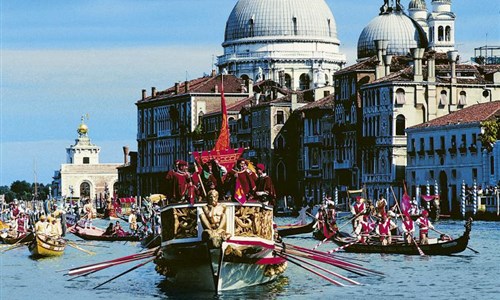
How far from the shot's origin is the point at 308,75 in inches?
5113

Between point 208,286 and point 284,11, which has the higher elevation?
point 284,11

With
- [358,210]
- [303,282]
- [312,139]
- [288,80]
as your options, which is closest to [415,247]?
[358,210]

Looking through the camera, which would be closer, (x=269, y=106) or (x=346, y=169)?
(x=346, y=169)

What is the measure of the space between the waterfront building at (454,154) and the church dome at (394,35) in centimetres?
3117

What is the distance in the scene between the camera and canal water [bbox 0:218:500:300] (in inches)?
1276

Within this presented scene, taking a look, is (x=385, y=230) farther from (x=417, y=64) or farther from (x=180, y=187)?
(x=417, y=64)

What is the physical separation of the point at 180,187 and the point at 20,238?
1723cm

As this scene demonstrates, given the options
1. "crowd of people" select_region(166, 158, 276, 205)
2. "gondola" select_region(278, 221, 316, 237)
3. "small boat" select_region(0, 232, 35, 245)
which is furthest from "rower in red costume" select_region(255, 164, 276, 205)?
"gondola" select_region(278, 221, 316, 237)

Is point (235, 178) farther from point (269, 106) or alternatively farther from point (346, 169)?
point (269, 106)

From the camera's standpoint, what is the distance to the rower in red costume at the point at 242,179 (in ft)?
101

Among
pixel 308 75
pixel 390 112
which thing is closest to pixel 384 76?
pixel 390 112

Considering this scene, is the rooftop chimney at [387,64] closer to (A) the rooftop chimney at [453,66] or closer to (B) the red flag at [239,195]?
(A) the rooftop chimney at [453,66]

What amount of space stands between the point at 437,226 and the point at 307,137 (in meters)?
36.4

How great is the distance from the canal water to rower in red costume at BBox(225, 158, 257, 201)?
5.74ft
